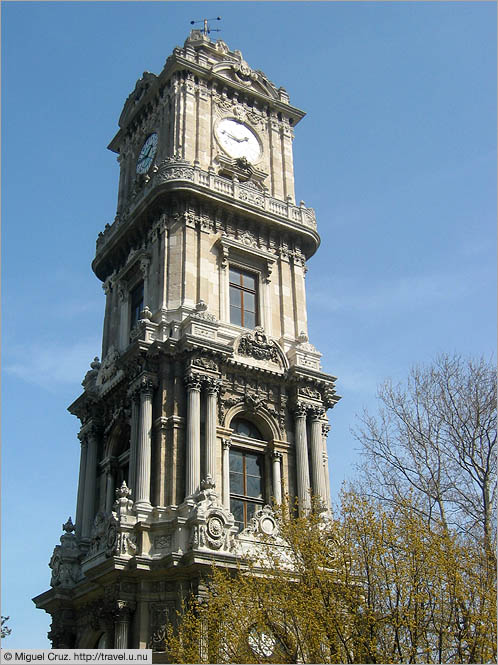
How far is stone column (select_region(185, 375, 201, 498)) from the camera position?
27.5m

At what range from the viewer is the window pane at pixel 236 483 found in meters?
29.9

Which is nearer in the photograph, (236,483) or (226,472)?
(226,472)

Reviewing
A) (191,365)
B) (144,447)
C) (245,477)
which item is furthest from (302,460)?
(144,447)

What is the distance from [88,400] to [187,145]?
11.7m

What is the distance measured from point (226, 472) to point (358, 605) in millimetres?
9996

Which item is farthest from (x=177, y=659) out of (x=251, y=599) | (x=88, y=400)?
(x=88, y=400)

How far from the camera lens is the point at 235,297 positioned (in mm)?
33969

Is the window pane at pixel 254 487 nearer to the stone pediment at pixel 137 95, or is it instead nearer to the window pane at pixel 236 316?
the window pane at pixel 236 316

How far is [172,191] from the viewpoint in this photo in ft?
110

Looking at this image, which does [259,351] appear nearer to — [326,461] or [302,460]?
[302,460]

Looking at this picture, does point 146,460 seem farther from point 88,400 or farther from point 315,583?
point 315,583

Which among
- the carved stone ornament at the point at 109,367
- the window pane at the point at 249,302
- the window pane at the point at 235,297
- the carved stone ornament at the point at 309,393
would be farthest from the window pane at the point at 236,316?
the carved stone ornament at the point at 109,367

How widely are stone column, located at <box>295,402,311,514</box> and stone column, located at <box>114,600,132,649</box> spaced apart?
7062mm

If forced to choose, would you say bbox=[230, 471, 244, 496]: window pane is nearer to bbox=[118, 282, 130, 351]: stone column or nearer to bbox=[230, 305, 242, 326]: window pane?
bbox=[230, 305, 242, 326]: window pane
